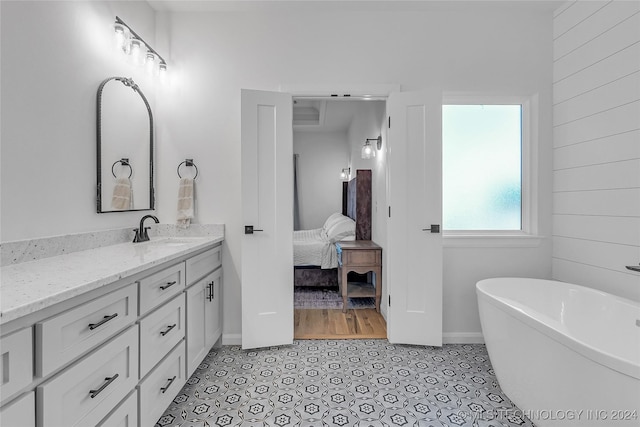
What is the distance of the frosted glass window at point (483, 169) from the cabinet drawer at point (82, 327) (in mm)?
2518

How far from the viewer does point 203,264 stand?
2.21 meters

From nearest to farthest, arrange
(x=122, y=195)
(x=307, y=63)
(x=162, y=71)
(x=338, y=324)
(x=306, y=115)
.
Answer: (x=122, y=195)
(x=162, y=71)
(x=307, y=63)
(x=338, y=324)
(x=306, y=115)

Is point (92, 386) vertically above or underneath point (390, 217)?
underneath

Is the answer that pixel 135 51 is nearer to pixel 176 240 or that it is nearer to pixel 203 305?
pixel 176 240

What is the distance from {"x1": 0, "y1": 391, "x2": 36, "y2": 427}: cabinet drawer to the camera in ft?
2.57

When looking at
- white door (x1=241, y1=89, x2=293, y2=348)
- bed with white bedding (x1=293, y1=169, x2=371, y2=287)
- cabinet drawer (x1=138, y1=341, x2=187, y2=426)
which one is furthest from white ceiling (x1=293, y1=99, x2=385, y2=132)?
cabinet drawer (x1=138, y1=341, x2=187, y2=426)

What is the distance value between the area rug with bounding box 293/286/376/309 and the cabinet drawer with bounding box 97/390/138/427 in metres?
2.28

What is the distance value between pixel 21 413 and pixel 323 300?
3074 mm

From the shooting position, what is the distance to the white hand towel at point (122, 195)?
2062 mm

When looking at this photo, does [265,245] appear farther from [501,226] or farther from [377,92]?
[501,226]

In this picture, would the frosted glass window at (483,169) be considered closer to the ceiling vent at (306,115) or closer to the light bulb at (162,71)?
the light bulb at (162,71)

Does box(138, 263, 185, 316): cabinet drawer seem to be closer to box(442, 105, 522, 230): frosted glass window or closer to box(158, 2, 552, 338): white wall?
box(158, 2, 552, 338): white wall

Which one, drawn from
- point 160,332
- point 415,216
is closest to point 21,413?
point 160,332

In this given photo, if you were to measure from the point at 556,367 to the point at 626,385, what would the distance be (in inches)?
12.2
